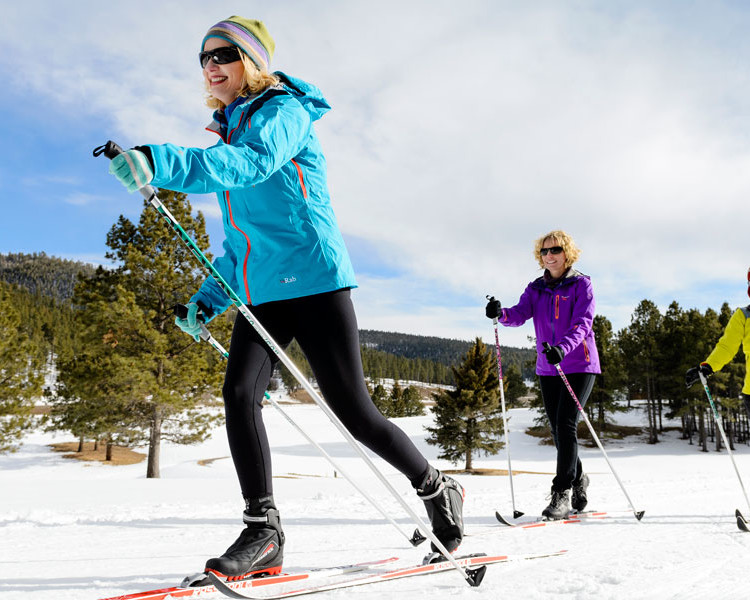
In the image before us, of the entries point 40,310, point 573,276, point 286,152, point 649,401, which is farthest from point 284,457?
point 40,310

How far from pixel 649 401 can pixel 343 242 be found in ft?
138

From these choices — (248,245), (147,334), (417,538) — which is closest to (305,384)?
(248,245)

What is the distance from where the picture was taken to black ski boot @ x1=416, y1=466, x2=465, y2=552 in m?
2.51

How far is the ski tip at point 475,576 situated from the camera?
2233 mm

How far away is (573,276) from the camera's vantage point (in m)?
4.75

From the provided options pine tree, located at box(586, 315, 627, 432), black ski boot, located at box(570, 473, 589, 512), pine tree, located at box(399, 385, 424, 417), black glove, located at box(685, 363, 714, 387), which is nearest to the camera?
black ski boot, located at box(570, 473, 589, 512)

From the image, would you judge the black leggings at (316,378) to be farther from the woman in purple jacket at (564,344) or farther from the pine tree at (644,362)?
the pine tree at (644,362)

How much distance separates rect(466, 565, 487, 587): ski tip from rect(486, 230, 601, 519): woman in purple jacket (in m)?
2.26

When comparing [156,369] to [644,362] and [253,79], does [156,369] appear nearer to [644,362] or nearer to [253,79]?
[253,79]

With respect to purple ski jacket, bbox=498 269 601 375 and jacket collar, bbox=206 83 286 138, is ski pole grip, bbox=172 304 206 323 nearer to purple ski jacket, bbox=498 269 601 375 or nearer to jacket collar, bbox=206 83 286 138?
jacket collar, bbox=206 83 286 138

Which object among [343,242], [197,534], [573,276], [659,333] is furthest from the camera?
[659,333]

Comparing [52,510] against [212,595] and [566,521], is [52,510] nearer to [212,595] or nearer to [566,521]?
[212,595]

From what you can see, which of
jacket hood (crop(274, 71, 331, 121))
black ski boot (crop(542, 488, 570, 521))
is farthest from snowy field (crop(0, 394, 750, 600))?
jacket hood (crop(274, 71, 331, 121))

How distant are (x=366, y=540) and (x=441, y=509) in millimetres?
1238
